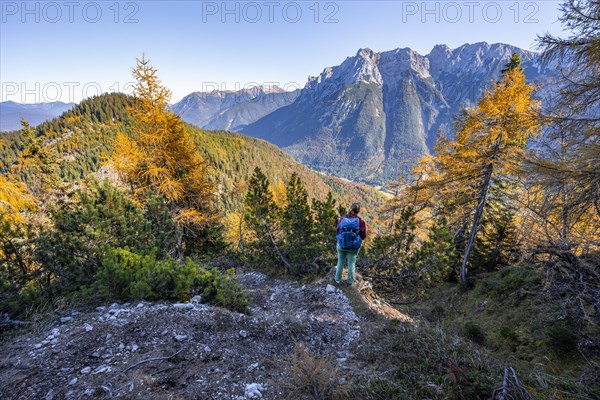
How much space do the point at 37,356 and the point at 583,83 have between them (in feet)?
34.3

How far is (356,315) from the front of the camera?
6.26 m

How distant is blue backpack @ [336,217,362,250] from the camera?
6848mm

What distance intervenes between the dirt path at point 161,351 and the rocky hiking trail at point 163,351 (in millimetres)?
12

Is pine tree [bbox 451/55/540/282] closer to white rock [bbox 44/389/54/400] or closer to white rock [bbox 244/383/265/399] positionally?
white rock [bbox 244/383/265/399]

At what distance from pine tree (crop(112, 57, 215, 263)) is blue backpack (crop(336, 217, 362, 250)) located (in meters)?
7.69

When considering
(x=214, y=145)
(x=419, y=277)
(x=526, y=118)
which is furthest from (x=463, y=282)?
(x=214, y=145)

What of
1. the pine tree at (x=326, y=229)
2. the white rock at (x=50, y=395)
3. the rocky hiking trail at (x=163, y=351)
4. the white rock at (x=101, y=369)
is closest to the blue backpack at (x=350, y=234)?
the rocky hiking trail at (x=163, y=351)

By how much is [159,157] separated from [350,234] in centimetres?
980

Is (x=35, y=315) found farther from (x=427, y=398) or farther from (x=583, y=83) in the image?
(x=583, y=83)

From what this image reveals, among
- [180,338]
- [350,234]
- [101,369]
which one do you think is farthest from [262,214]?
[101,369]

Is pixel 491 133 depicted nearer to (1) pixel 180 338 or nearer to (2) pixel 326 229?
(2) pixel 326 229

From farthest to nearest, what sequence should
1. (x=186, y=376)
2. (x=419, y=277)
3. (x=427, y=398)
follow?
(x=419, y=277) → (x=186, y=376) → (x=427, y=398)

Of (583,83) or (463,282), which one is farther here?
(463,282)

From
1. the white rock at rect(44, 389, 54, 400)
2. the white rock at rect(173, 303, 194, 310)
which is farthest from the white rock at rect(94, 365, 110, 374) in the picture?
the white rock at rect(173, 303, 194, 310)
